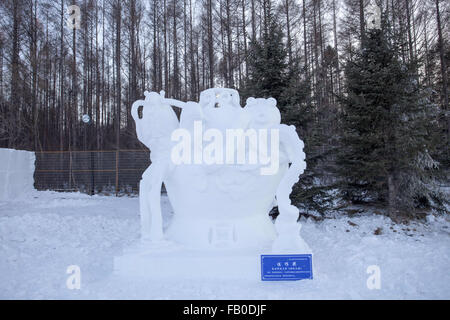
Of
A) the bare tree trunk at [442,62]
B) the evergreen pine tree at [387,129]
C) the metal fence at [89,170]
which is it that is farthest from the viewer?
the metal fence at [89,170]

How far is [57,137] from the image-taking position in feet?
53.8

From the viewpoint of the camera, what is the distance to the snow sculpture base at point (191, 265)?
296 centimetres

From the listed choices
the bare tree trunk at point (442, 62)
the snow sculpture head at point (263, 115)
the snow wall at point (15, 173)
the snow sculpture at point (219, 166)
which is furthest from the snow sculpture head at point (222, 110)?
the bare tree trunk at point (442, 62)

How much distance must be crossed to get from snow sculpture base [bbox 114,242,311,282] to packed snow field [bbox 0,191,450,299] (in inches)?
2.9

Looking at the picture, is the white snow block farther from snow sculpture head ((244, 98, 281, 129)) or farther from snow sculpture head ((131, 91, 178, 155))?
snow sculpture head ((244, 98, 281, 129))

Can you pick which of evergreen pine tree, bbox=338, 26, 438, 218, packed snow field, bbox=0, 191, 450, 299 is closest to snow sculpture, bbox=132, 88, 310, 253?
packed snow field, bbox=0, 191, 450, 299

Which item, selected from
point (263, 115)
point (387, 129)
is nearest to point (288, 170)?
point (263, 115)

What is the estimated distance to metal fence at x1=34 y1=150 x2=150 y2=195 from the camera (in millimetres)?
11398

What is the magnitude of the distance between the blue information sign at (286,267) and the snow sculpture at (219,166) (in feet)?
1.33

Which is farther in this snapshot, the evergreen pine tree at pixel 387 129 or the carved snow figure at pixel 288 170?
the evergreen pine tree at pixel 387 129

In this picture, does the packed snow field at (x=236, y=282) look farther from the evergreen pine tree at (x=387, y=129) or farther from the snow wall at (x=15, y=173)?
the snow wall at (x=15, y=173)

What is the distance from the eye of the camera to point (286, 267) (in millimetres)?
2871

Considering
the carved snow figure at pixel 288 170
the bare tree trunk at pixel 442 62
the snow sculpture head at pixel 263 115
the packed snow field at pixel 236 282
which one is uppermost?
the bare tree trunk at pixel 442 62

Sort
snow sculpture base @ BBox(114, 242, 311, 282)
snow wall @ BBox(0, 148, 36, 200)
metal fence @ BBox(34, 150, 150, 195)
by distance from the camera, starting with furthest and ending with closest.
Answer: metal fence @ BBox(34, 150, 150, 195)
snow wall @ BBox(0, 148, 36, 200)
snow sculpture base @ BBox(114, 242, 311, 282)
